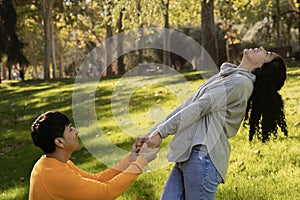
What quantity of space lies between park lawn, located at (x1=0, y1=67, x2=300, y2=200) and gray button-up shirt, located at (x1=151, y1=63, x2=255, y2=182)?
1715mm

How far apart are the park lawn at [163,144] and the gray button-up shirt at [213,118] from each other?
1715 millimetres

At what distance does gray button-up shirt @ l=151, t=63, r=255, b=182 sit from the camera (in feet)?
10.1

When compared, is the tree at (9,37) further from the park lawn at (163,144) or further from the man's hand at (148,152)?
the man's hand at (148,152)

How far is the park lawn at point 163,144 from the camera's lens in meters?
5.15

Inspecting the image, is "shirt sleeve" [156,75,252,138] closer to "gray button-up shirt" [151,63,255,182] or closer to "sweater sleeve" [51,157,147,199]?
"gray button-up shirt" [151,63,255,182]

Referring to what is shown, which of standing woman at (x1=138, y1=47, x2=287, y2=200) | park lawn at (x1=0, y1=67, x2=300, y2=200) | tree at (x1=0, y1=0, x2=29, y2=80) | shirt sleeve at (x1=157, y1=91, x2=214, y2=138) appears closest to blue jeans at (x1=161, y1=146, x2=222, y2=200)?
standing woman at (x1=138, y1=47, x2=287, y2=200)

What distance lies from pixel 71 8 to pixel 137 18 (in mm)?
19908

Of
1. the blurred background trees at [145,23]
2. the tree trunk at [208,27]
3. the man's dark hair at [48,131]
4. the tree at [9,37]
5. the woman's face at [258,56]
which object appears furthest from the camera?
the tree at [9,37]

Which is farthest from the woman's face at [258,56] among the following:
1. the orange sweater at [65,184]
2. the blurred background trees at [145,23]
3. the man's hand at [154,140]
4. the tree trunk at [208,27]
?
the tree trunk at [208,27]

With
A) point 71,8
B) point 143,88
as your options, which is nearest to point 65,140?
point 143,88

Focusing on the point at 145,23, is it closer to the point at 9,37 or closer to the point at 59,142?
the point at 9,37

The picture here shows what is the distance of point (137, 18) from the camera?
10.8m

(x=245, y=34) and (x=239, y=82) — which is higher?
(x=245, y=34)

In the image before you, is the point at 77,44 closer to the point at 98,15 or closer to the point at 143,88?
the point at 98,15
